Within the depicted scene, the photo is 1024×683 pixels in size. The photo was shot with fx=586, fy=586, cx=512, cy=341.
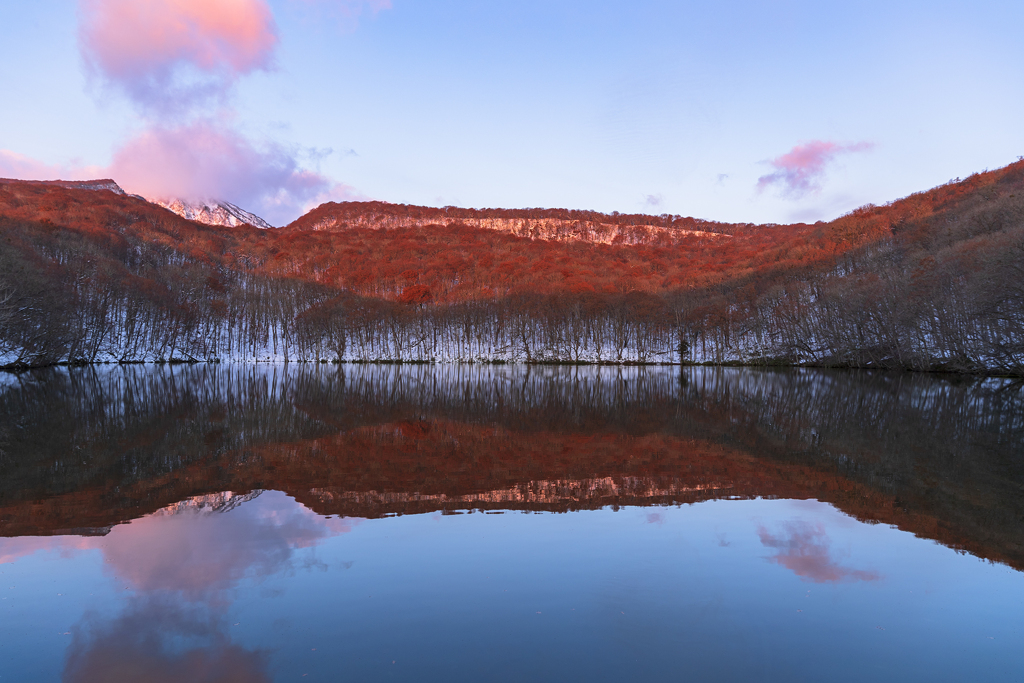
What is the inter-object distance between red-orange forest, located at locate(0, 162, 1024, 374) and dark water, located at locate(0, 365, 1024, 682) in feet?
108

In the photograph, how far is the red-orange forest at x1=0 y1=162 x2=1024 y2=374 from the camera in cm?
4066

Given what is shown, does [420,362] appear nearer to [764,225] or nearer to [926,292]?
[926,292]

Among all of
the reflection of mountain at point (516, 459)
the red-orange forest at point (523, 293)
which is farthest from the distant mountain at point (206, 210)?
the reflection of mountain at point (516, 459)

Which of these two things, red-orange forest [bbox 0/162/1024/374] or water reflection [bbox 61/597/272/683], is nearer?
water reflection [bbox 61/597/272/683]

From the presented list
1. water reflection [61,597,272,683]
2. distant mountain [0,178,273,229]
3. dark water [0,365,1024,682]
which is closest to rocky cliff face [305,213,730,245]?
distant mountain [0,178,273,229]

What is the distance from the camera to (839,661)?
12.2 feet

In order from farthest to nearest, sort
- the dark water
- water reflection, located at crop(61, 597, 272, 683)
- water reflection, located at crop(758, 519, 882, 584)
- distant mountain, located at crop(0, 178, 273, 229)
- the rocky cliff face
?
1. distant mountain, located at crop(0, 178, 273, 229)
2. the rocky cliff face
3. water reflection, located at crop(758, 519, 882, 584)
4. the dark water
5. water reflection, located at crop(61, 597, 272, 683)

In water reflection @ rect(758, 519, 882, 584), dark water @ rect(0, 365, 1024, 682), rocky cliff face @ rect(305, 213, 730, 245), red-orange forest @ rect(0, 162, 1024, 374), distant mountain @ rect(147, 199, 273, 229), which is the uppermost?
distant mountain @ rect(147, 199, 273, 229)

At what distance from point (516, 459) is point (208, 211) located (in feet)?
654

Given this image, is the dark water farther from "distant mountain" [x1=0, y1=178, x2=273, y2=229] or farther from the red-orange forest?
"distant mountain" [x1=0, y1=178, x2=273, y2=229]

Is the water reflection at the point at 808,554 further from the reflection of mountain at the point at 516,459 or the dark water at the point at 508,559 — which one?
the reflection of mountain at the point at 516,459

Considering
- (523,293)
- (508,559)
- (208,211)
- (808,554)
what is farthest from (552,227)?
(508,559)

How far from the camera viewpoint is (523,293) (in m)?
72.7

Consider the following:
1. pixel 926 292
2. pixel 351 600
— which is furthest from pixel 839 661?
Result: pixel 926 292
